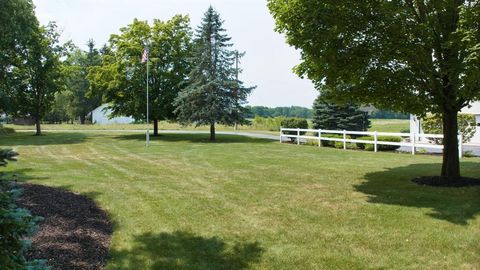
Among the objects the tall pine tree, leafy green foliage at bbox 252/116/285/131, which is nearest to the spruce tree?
the tall pine tree

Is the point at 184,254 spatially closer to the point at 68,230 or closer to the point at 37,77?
the point at 68,230

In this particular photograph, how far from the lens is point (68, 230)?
6543mm

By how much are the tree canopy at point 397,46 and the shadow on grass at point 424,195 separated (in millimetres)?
1271

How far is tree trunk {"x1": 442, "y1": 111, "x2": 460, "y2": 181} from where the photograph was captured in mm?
10406

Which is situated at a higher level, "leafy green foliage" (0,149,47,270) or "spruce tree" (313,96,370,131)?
"spruce tree" (313,96,370,131)

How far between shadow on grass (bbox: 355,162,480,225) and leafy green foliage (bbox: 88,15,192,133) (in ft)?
76.4

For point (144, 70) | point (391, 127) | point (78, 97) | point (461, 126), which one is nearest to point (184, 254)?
point (461, 126)

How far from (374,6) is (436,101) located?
2.81m

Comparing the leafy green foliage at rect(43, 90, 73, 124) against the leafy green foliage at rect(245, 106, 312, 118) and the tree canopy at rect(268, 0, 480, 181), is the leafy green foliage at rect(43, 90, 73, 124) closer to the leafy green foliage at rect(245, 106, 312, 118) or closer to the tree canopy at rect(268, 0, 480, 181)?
the leafy green foliage at rect(245, 106, 312, 118)

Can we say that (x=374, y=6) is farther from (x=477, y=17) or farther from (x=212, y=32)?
(x=212, y=32)

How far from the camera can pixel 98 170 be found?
44.8 feet

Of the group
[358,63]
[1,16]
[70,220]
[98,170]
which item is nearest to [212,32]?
[1,16]

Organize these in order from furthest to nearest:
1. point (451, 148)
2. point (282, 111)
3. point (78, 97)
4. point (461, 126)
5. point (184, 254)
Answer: point (282, 111), point (78, 97), point (461, 126), point (451, 148), point (184, 254)

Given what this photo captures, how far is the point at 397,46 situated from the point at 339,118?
25512mm
